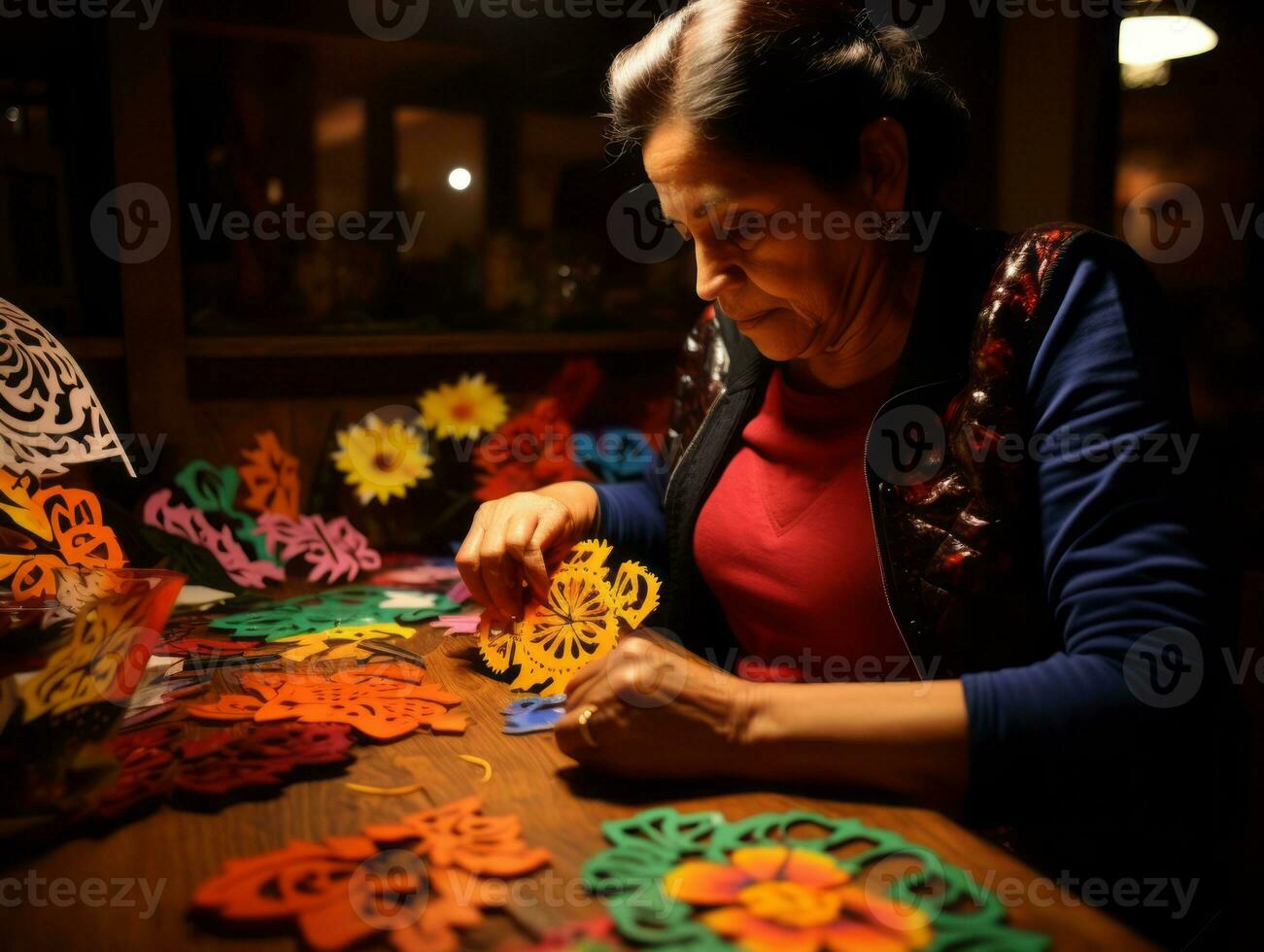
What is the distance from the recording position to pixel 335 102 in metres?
2.32

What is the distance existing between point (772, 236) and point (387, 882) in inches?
32.0

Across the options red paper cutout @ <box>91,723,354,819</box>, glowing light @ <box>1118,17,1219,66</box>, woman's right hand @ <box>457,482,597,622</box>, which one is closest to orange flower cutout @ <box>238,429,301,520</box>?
woman's right hand @ <box>457,482,597,622</box>

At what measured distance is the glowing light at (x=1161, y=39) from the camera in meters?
1.78

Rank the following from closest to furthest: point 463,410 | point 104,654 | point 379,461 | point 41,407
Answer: point 104,654 < point 41,407 < point 379,461 < point 463,410

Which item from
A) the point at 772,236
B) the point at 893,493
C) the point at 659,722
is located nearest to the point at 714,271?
the point at 772,236

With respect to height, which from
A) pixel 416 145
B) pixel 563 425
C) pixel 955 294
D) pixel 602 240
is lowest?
pixel 563 425

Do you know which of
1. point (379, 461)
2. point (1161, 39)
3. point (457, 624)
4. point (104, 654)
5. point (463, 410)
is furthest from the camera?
point (463, 410)

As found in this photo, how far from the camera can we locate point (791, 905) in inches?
27.8

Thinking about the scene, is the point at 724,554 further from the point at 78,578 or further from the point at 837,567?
the point at 78,578

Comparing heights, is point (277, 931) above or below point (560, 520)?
below

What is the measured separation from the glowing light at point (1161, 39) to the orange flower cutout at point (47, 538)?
1911 millimetres

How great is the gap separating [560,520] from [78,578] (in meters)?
0.60

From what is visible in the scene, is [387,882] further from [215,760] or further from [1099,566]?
[1099,566]

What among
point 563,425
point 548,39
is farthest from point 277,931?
point 548,39
